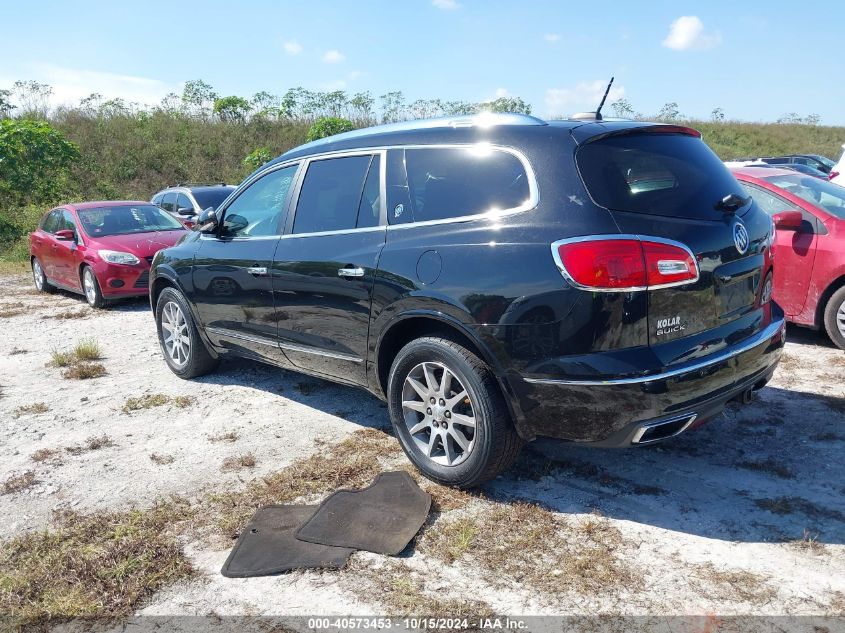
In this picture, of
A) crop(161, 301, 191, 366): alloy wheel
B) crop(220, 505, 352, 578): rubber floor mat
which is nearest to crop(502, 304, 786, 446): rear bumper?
crop(220, 505, 352, 578): rubber floor mat

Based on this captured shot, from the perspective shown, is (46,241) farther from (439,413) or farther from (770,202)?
(770,202)

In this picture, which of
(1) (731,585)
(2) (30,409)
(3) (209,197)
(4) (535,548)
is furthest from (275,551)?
(3) (209,197)

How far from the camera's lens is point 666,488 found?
376 cm

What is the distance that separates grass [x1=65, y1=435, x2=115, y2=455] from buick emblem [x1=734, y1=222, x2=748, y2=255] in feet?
13.4

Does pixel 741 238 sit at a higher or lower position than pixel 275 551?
higher

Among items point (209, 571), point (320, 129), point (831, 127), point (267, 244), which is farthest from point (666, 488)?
point (831, 127)

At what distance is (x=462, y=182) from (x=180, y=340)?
3544 millimetres

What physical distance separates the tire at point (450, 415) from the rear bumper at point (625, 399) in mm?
153

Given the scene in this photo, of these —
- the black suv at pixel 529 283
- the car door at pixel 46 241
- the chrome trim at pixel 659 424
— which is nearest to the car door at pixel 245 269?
the black suv at pixel 529 283

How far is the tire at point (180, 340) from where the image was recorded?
234 inches

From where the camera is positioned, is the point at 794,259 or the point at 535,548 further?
the point at 794,259

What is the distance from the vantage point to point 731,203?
11.9ft

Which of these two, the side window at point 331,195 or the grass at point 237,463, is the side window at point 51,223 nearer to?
the side window at point 331,195

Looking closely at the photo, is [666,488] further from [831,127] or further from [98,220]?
[831,127]
